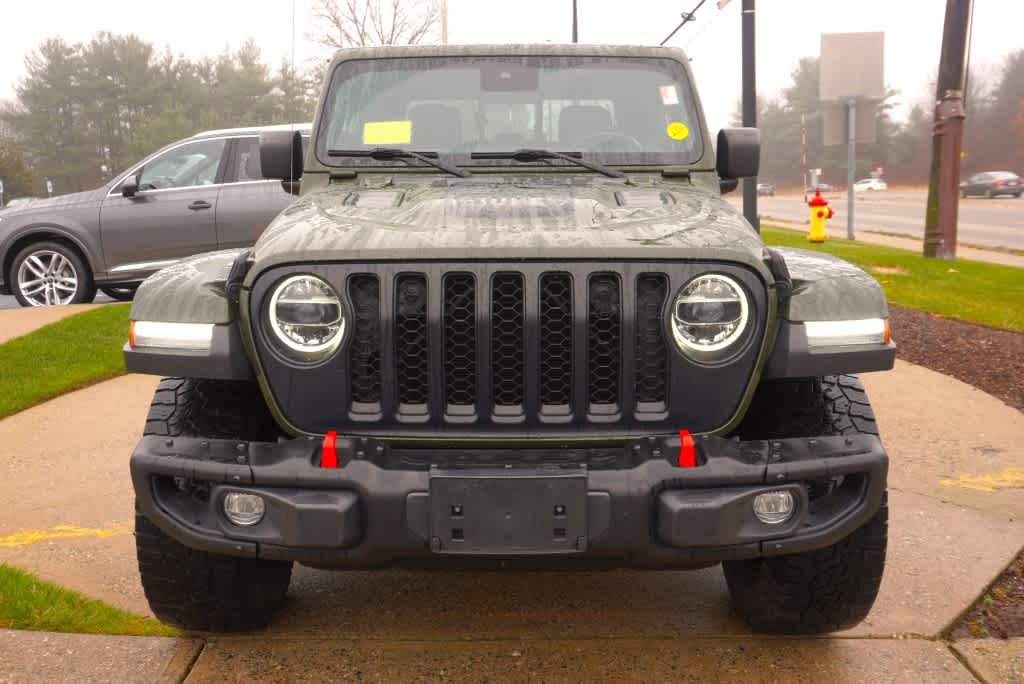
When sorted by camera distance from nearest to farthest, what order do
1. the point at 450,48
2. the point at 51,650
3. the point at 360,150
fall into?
the point at 51,650 → the point at 360,150 → the point at 450,48

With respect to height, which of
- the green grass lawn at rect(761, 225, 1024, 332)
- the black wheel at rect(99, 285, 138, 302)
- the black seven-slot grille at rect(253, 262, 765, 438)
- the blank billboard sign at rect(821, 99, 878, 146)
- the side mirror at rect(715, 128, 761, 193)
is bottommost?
the green grass lawn at rect(761, 225, 1024, 332)

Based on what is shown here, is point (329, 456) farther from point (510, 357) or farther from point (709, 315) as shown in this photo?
point (709, 315)

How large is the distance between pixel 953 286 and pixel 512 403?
9985 millimetres

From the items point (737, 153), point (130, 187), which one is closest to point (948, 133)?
point (130, 187)

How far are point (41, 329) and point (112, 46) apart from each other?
2838 inches

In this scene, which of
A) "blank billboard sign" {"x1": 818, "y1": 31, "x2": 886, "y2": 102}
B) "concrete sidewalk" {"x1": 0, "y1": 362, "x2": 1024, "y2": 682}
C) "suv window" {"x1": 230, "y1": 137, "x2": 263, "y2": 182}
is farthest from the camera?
"blank billboard sign" {"x1": 818, "y1": 31, "x2": 886, "y2": 102}

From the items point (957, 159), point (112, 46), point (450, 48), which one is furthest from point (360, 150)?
point (112, 46)

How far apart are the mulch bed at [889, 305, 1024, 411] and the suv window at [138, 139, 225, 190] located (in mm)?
6794

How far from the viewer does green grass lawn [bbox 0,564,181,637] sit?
3.14m

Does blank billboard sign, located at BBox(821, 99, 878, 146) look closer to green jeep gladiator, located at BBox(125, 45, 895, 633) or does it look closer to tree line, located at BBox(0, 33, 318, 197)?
green jeep gladiator, located at BBox(125, 45, 895, 633)

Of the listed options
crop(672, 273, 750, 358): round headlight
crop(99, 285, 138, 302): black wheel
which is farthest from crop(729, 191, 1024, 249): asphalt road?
crop(672, 273, 750, 358): round headlight

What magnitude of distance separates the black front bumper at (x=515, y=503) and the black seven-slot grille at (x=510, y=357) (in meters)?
0.10

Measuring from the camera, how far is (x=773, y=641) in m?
3.07

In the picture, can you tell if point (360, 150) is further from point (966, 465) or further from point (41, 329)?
point (41, 329)
